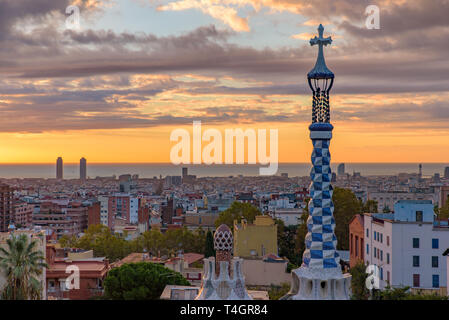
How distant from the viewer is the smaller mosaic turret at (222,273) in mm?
10641

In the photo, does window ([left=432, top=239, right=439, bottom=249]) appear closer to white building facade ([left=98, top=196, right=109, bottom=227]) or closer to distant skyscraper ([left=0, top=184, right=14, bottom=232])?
distant skyscraper ([left=0, top=184, right=14, bottom=232])

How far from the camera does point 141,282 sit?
787 inches

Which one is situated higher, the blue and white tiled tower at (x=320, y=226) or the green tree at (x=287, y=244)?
the blue and white tiled tower at (x=320, y=226)

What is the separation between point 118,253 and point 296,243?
9107mm

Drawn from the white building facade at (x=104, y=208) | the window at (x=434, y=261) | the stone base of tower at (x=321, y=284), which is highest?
the stone base of tower at (x=321, y=284)

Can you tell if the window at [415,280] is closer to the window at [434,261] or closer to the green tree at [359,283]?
the window at [434,261]

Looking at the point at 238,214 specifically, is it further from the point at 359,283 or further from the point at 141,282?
the point at 359,283

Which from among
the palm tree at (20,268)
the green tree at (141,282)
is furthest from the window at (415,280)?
the palm tree at (20,268)

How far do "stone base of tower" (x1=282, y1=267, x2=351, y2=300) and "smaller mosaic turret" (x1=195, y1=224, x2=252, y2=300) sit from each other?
812 mm

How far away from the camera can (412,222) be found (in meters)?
23.1

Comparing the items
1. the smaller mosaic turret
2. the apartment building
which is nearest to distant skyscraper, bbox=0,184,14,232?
the apartment building

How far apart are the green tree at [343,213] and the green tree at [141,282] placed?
1527 cm

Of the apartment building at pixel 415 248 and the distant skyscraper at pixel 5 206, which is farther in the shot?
the distant skyscraper at pixel 5 206
